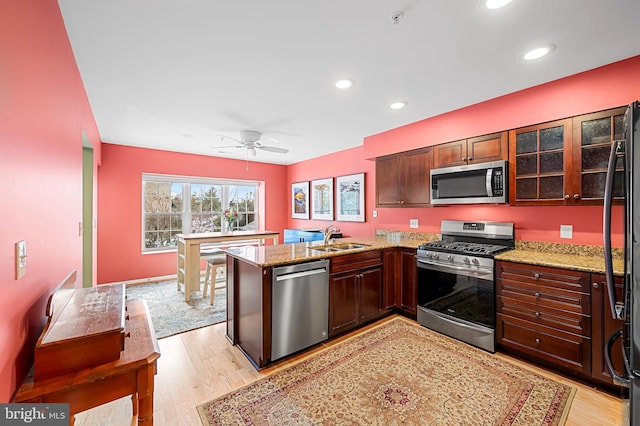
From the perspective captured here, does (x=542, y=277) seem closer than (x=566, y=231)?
Yes

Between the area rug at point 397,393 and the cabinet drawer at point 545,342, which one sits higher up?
the cabinet drawer at point 545,342

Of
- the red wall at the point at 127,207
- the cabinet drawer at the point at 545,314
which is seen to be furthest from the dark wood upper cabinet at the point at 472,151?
the red wall at the point at 127,207

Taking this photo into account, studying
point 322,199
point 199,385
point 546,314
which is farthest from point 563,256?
point 322,199

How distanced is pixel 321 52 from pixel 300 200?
4416 millimetres

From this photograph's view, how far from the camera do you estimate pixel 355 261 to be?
2.94 m

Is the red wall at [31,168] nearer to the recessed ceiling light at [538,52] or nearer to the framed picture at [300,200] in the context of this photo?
the recessed ceiling light at [538,52]

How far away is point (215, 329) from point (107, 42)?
9.21 ft

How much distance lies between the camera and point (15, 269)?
95 centimetres

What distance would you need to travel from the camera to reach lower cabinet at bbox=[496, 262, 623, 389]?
1992 millimetres

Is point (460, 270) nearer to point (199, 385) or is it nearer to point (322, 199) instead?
point (199, 385)


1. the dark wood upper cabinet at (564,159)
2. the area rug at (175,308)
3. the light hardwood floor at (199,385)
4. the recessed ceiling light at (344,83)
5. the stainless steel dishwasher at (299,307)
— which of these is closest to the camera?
the light hardwood floor at (199,385)

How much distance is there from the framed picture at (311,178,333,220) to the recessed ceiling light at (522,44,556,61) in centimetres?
366

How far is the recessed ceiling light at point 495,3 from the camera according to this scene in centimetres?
152

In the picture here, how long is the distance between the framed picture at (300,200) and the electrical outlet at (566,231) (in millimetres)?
4359
